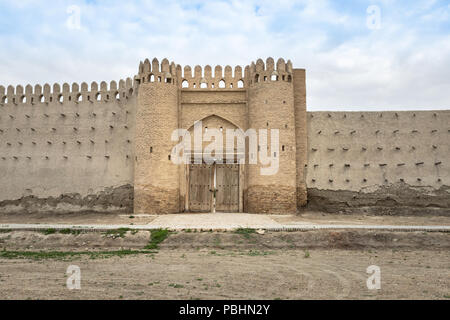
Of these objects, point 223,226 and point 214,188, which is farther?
point 214,188

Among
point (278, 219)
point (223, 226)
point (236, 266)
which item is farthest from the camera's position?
point (278, 219)

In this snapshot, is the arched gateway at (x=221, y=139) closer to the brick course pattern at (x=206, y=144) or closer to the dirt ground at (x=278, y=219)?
the brick course pattern at (x=206, y=144)

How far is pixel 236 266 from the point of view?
8141 millimetres

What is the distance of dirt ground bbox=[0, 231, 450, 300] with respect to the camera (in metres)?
6.10

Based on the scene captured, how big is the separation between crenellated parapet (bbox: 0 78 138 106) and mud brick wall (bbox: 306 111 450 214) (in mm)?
8588

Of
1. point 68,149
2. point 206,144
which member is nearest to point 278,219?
point 206,144

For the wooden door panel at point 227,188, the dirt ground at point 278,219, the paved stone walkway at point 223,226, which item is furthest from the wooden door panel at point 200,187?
the paved stone walkway at point 223,226

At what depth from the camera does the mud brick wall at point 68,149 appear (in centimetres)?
1769

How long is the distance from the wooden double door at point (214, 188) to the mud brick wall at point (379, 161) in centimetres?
332

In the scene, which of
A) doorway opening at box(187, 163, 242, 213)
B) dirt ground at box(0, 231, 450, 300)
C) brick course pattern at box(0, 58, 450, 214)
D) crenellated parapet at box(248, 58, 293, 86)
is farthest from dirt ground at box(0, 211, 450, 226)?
crenellated parapet at box(248, 58, 293, 86)

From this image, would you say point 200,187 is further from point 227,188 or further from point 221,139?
point 221,139

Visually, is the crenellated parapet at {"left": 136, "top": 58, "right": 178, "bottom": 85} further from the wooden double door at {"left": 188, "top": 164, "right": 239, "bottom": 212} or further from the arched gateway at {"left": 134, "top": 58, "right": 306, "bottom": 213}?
the wooden double door at {"left": 188, "top": 164, "right": 239, "bottom": 212}

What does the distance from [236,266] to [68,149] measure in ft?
42.4
